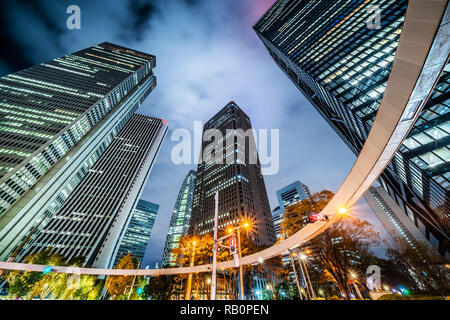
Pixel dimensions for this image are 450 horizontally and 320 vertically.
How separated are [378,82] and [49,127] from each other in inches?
3946

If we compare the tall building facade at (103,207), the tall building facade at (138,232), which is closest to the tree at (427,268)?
the tall building facade at (103,207)

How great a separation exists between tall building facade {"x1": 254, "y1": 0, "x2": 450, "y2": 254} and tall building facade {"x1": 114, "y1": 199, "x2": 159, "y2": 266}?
449 feet

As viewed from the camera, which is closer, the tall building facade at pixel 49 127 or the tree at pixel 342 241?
the tree at pixel 342 241

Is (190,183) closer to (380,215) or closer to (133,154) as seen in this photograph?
(133,154)

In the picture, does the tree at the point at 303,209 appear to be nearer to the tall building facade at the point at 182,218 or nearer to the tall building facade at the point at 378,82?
the tall building facade at the point at 378,82

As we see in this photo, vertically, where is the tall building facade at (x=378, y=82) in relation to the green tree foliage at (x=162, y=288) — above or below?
above

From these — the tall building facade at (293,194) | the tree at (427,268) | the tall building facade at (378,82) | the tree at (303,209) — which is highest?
the tall building facade at (293,194)

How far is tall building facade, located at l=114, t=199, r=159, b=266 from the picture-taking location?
418ft

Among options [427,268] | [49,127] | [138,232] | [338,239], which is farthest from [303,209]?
[138,232]

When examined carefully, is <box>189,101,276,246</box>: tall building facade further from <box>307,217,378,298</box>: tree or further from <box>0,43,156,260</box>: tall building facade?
<box>0,43,156,260</box>: tall building facade

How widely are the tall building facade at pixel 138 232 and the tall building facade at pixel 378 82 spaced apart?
13701 cm

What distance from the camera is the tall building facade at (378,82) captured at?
21.3 metres

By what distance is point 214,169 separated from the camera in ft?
364

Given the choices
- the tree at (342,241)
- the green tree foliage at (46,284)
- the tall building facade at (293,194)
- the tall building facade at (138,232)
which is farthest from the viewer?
the tall building facade at (138,232)
